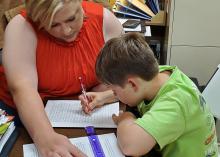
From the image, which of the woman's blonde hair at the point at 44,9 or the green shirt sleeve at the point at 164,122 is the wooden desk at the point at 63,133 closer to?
the green shirt sleeve at the point at 164,122

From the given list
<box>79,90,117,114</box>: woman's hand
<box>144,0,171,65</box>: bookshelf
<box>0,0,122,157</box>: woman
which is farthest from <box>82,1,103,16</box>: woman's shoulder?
<box>144,0,171,65</box>: bookshelf

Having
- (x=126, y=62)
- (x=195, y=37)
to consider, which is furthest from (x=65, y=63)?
(x=195, y=37)

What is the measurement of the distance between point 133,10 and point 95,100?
1.47m

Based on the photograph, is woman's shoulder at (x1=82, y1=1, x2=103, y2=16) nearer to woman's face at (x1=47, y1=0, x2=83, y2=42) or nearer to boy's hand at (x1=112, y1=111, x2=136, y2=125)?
woman's face at (x1=47, y1=0, x2=83, y2=42)

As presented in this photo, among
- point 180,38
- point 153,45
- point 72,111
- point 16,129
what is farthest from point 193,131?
point 153,45

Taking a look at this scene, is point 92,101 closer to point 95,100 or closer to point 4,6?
point 95,100

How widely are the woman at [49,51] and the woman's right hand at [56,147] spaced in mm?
115

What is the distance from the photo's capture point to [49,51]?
1.43 m

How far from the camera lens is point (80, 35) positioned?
1511mm

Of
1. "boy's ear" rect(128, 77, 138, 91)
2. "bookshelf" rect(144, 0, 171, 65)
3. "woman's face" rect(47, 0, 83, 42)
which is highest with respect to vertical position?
"woman's face" rect(47, 0, 83, 42)

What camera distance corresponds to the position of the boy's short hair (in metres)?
1.12

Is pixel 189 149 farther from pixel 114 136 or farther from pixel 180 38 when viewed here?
pixel 180 38

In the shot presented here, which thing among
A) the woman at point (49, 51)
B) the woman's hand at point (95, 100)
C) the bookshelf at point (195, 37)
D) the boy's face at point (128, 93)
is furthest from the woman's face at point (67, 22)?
the bookshelf at point (195, 37)

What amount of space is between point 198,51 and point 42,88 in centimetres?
136
